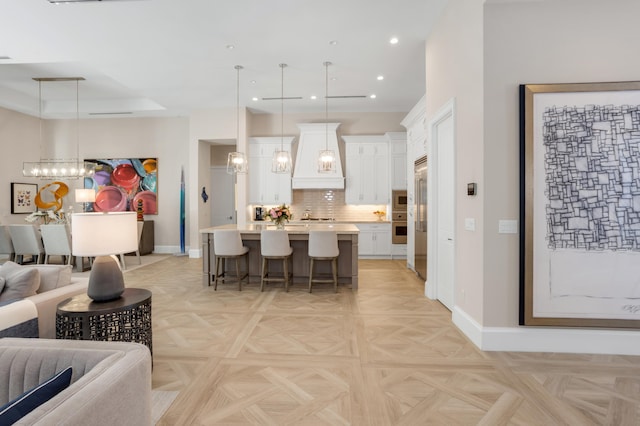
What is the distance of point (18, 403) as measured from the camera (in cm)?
98

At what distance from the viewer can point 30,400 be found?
1008 millimetres

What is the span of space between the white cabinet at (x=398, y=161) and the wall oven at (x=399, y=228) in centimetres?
70

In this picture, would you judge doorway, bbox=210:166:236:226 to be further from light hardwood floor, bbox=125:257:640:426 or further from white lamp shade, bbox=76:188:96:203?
light hardwood floor, bbox=125:257:640:426

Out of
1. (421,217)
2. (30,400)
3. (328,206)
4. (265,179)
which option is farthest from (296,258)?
(30,400)

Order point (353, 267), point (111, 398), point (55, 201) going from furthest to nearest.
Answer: point (55, 201)
point (353, 267)
point (111, 398)

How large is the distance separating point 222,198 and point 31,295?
23.0 feet

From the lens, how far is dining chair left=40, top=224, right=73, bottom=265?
233 inches

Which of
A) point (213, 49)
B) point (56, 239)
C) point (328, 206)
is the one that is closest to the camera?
point (213, 49)

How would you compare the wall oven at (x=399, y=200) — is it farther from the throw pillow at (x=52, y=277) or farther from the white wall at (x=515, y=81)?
the throw pillow at (x=52, y=277)

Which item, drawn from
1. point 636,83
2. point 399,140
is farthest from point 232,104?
point 636,83

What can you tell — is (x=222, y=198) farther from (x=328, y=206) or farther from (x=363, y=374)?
(x=363, y=374)

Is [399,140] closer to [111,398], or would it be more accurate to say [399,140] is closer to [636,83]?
[636,83]

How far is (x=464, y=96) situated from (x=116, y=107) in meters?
7.98

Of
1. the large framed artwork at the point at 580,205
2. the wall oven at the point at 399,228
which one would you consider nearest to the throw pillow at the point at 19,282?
the large framed artwork at the point at 580,205
